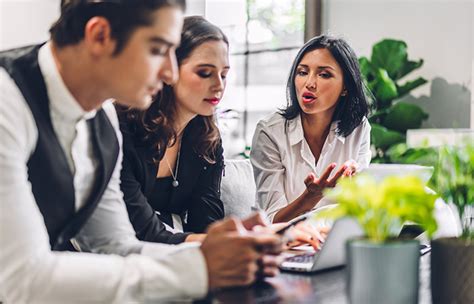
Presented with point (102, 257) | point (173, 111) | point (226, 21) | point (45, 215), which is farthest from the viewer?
point (226, 21)

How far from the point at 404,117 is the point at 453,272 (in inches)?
140

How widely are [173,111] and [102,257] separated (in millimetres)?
1221

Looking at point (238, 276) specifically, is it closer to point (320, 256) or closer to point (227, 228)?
point (227, 228)

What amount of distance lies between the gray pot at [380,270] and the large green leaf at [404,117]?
12.1 ft

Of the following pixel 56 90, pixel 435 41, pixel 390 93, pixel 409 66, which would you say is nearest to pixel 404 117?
pixel 390 93

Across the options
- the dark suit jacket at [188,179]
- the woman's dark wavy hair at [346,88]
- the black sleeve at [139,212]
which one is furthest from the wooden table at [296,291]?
the woman's dark wavy hair at [346,88]

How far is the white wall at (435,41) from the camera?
4.64 meters

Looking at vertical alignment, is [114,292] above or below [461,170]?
below

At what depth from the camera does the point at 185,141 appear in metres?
2.49

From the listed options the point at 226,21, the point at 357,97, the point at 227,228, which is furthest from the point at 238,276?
the point at 226,21

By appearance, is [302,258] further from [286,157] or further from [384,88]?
[384,88]

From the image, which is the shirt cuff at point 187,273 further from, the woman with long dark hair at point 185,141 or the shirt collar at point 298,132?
the shirt collar at point 298,132

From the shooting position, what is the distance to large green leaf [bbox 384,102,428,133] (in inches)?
186

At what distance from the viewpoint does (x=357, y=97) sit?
3.11 metres
